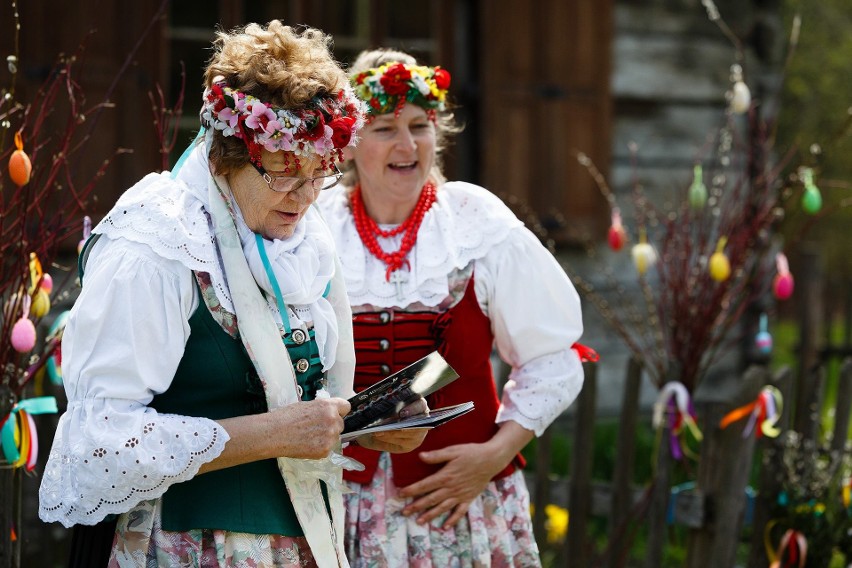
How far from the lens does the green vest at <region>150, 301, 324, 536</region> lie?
7.29ft

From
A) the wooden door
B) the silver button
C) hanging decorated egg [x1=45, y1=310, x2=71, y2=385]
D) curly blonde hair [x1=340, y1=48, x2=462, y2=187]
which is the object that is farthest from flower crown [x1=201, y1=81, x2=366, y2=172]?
the wooden door

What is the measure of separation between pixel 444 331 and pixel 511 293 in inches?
8.0

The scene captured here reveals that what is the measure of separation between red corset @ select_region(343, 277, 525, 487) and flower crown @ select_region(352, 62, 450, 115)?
524mm

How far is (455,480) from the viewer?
2906mm

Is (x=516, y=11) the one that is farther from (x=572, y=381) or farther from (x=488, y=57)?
(x=572, y=381)

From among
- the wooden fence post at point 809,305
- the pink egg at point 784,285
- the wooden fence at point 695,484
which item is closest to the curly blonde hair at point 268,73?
the wooden fence at point 695,484

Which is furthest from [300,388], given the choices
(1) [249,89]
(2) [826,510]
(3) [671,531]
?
(3) [671,531]

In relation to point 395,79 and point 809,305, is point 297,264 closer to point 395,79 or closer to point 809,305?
point 395,79

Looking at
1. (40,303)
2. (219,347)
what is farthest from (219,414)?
(40,303)

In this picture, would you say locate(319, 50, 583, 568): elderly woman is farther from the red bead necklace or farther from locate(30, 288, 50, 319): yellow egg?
locate(30, 288, 50, 319): yellow egg

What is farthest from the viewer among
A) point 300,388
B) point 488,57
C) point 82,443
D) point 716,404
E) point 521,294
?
point 488,57

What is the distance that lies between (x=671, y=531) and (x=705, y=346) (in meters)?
1.70

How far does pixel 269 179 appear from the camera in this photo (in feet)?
7.43

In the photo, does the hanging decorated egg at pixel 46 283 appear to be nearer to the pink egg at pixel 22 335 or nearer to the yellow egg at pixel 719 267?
the pink egg at pixel 22 335
